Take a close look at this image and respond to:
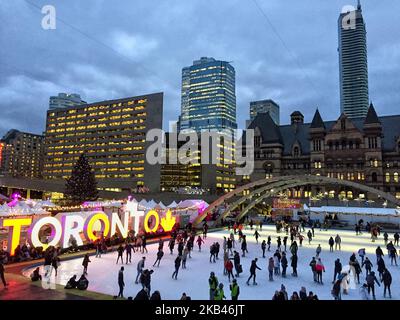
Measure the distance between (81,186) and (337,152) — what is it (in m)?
60.6

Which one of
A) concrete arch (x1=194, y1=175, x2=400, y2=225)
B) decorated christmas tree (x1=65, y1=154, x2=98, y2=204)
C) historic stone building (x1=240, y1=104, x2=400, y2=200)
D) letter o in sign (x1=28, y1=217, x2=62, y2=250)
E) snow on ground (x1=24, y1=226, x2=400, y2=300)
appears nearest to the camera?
snow on ground (x1=24, y1=226, x2=400, y2=300)

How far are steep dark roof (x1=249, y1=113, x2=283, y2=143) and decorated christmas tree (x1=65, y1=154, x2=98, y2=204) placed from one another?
51.1 metres

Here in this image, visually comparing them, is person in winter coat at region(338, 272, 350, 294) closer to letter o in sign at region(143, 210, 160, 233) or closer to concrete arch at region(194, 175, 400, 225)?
letter o in sign at region(143, 210, 160, 233)

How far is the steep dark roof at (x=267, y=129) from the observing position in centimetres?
9238

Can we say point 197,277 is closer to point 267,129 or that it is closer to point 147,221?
point 147,221

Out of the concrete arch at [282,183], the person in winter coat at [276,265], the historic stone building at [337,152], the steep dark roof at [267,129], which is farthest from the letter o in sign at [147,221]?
the steep dark roof at [267,129]

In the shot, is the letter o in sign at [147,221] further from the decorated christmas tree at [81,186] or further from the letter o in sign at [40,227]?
the decorated christmas tree at [81,186]

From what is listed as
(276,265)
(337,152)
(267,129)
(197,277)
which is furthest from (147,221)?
(267,129)

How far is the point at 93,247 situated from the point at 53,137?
152335 millimetres

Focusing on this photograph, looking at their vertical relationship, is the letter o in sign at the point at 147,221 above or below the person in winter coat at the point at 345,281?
above

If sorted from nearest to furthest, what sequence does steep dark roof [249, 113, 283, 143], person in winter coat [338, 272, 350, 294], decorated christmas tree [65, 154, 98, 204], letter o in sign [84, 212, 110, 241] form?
person in winter coat [338, 272, 350, 294] → letter o in sign [84, 212, 110, 241] → decorated christmas tree [65, 154, 98, 204] → steep dark roof [249, 113, 283, 143]

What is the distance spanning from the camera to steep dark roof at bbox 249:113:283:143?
92375 mm

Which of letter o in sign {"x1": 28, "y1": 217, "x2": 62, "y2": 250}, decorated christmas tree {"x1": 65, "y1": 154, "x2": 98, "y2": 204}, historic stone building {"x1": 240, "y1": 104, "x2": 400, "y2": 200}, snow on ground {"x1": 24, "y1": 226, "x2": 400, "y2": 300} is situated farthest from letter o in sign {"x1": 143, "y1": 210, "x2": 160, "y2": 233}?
historic stone building {"x1": 240, "y1": 104, "x2": 400, "y2": 200}

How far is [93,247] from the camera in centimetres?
2628
